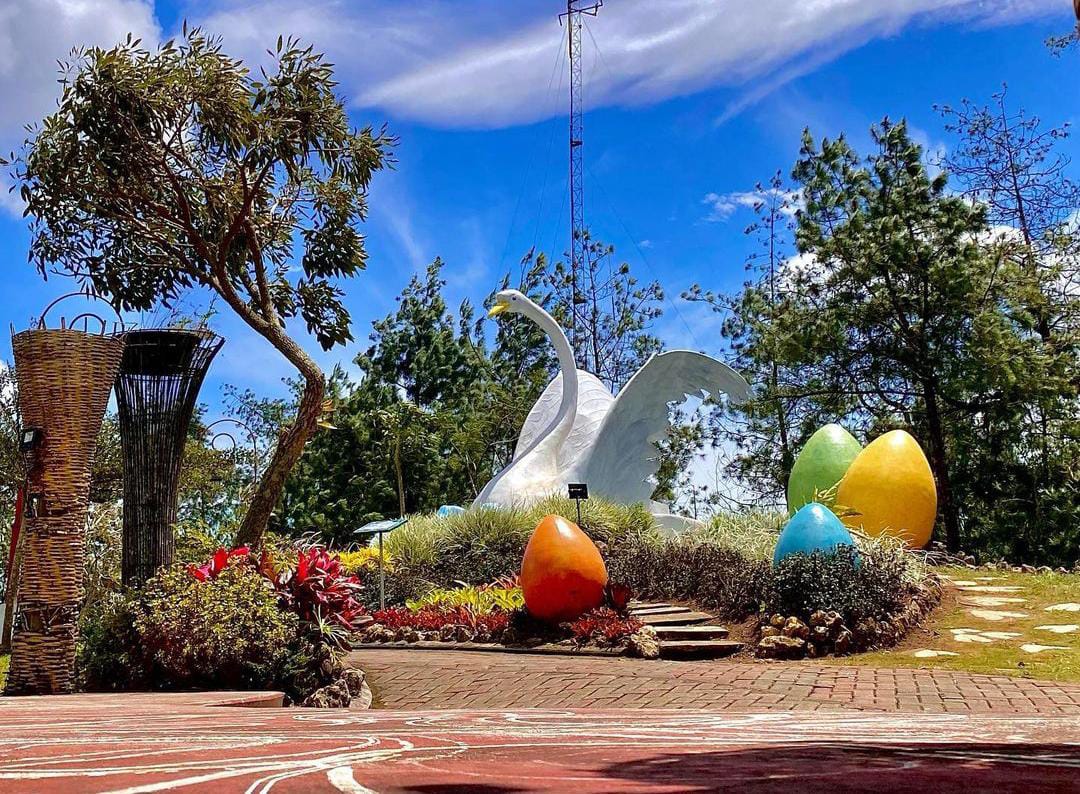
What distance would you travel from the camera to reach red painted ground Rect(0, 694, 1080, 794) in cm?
116

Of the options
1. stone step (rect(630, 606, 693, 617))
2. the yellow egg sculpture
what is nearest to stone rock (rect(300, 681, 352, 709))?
stone step (rect(630, 606, 693, 617))

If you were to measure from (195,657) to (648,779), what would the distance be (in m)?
6.75

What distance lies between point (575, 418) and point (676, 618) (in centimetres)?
878

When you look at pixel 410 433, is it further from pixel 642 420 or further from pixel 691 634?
pixel 691 634

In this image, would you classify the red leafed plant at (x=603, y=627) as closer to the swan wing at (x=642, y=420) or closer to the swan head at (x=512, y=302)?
the swan wing at (x=642, y=420)

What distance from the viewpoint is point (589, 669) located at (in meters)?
8.27

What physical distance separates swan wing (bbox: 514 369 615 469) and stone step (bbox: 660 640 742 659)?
8961mm

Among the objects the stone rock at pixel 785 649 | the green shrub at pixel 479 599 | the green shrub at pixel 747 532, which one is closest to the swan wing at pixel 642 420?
the green shrub at pixel 747 532

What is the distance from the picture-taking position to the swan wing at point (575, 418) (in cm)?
1892

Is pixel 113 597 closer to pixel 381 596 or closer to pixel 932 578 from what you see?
pixel 381 596

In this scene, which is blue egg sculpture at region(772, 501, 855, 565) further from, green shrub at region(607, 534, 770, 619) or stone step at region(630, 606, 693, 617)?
stone step at region(630, 606, 693, 617)

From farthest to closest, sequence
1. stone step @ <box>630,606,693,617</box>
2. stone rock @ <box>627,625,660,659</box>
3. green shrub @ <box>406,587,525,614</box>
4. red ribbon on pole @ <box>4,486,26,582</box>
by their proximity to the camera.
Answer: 1. green shrub @ <box>406,587,525,614</box>
2. stone step @ <box>630,606,693,617</box>
3. red ribbon on pole @ <box>4,486,26,582</box>
4. stone rock @ <box>627,625,660,659</box>

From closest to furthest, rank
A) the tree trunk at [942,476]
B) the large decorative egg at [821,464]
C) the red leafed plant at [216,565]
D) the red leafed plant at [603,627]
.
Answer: the red leafed plant at [216,565] < the red leafed plant at [603,627] < the large decorative egg at [821,464] < the tree trunk at [942,476]

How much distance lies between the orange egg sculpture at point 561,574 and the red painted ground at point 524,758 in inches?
318
